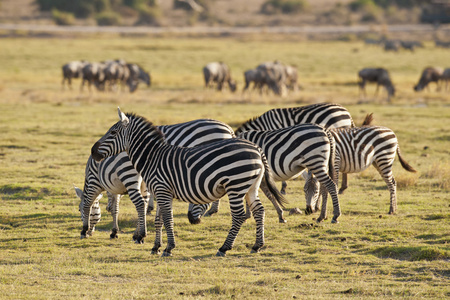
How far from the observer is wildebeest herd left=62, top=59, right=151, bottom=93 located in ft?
115

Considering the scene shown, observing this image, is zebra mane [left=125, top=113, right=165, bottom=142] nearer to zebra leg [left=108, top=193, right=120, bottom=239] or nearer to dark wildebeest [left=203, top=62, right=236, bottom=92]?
zebra leg [left=108, top=193, right=120, bottom=239]

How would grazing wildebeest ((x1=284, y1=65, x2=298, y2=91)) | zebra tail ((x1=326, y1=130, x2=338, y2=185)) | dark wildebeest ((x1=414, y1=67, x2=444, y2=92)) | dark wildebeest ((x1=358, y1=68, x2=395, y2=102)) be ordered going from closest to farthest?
zebra tail ((x1=326, y1=130, x2=338, y2=185))
dark wildebeest ((x1=358, y1=68, x2=395, y2=102))
dark wildebeest ((x1=414, y1=67, x2=444, y2=92))
grazing wildebeest ((x1=284, y1=65, x2=298, y2=91))

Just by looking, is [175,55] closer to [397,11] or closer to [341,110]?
[341,110]

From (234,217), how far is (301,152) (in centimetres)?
198

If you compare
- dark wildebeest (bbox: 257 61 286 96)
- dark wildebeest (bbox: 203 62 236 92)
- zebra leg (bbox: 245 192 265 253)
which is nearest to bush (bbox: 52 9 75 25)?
dark wildebeest (bbox: 203 62 236 92)

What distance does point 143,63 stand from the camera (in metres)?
50.7

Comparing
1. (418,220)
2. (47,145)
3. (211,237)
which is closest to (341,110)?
(418,220)

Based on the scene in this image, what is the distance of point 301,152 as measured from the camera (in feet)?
32.1

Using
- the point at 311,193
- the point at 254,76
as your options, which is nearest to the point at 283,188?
the point at 311,193

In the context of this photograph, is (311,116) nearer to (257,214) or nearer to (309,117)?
(309,117)

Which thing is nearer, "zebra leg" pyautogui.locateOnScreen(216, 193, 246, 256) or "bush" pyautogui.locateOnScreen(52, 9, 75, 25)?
"zebra leg" pyautogui.locateOnScreen(216, 193, 246, 256)

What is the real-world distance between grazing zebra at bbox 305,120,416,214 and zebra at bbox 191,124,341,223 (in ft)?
2.60

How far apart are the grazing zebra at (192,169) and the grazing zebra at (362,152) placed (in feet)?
7.65

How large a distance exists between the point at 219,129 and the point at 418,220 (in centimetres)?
365
